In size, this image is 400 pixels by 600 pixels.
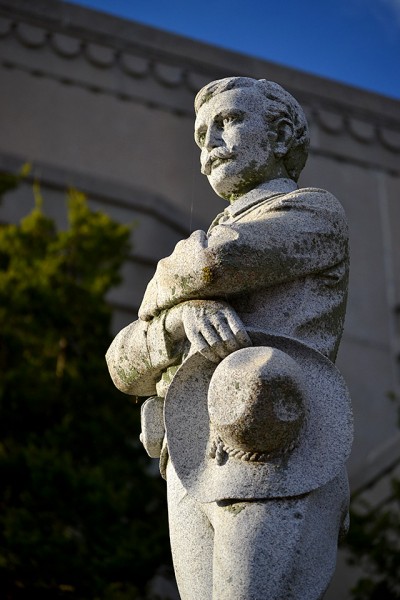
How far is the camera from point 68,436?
10.2 m

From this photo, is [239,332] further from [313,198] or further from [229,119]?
[229,119]

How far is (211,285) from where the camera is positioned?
12.5 feet

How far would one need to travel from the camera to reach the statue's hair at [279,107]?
14.4ft

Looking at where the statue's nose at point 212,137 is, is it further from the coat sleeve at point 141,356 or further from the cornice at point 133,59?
the cornice at point 133,59

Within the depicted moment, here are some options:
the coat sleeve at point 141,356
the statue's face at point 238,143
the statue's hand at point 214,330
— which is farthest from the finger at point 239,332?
the statue's face at point 238,143

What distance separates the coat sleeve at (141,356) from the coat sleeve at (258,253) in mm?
86

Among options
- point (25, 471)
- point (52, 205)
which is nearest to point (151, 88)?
point (52, 205)

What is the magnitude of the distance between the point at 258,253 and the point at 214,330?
0.30m

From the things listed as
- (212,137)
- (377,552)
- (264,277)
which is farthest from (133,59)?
(264,277)

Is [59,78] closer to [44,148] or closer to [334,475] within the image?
[44,148]

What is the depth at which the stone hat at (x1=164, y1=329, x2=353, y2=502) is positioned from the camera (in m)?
3.58

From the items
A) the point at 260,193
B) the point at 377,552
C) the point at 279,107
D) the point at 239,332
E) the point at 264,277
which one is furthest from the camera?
the point at 377,552

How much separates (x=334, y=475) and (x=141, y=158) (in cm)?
1313

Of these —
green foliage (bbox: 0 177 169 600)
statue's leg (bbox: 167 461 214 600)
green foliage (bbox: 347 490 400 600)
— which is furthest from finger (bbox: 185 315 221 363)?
green foliage (bbox: 347 490 400 600)
